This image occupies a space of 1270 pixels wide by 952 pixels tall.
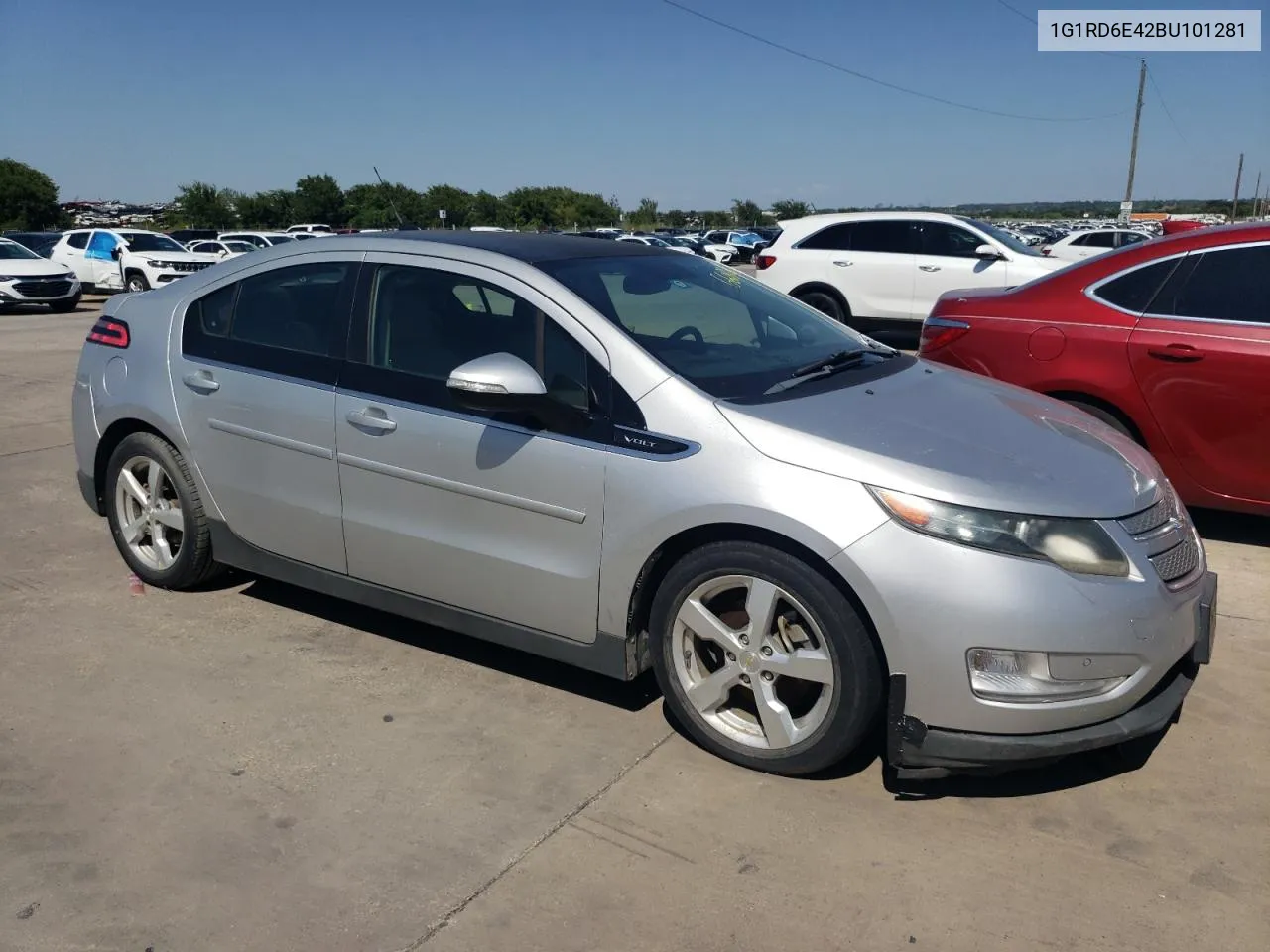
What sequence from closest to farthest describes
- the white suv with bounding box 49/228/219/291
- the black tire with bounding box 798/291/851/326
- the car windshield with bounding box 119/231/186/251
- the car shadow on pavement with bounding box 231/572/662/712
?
the car shadow on pavement with bounding box 231/572/662/712 < the black tire with bounding box 798/291/851/326 < the white suv with bounding box 49/228/219/291 < the car windshield with bounding box 119/231/186/251

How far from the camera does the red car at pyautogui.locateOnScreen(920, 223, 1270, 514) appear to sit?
17.1 feet

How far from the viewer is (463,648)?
175 inches

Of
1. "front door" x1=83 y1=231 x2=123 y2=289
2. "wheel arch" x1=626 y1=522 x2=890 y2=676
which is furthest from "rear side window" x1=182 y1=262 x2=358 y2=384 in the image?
"front door" x1=83 y1=231 x2=123 y2=289

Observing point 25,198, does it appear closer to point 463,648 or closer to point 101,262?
point 101,262

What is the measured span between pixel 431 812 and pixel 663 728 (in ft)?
2.89

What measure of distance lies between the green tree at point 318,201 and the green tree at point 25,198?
14.7m

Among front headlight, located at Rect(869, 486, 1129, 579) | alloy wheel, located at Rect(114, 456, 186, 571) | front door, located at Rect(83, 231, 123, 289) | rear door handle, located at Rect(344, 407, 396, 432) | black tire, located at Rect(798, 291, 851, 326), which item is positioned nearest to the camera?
front headlight, located at Rect(869, 486, 1129, 579)

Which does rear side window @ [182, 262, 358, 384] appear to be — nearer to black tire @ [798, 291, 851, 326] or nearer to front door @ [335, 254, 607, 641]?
front door @ [335, 254, 607, 641]

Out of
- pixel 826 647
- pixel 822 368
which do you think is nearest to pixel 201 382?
pixel 822 368

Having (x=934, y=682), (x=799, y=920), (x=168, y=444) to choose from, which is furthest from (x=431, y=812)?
(x=168, y=444)

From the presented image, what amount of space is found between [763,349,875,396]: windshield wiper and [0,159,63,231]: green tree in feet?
234

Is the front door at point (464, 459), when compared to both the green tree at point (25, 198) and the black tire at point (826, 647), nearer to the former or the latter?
the black tire at point (826, 647)

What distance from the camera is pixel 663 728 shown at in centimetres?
376

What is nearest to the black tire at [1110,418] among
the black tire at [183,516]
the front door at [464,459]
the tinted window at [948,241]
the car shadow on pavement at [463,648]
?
the car shadow on pavement at [463,648]
